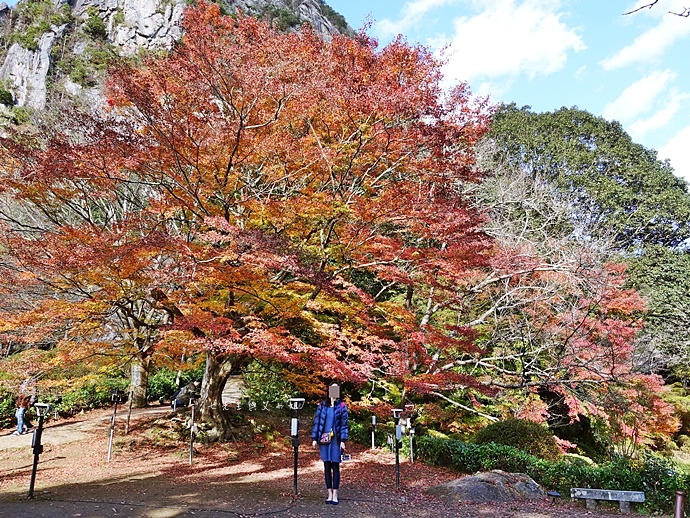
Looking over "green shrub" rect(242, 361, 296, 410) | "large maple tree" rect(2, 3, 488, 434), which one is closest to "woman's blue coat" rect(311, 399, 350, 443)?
"large maple tree" rect(2, 3, 488, 434)

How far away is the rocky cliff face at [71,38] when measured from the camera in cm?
3481

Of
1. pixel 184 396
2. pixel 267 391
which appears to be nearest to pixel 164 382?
pixel 184 396

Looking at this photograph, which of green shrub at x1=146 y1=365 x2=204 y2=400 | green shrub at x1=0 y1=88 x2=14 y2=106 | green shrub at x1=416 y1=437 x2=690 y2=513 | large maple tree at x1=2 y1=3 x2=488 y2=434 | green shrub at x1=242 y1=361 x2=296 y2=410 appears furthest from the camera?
green shrub at x1=0 y1=88 x2=14 y2=106

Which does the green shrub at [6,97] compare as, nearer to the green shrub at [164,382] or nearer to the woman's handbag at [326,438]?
the green shrub at [164,382]

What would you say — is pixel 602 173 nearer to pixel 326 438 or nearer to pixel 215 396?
pixel 215 396

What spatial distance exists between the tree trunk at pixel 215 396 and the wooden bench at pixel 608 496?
673 cm

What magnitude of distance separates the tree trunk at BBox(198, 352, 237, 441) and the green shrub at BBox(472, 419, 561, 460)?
17.9 ft

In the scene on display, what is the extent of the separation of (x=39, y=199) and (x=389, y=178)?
24.0 ft

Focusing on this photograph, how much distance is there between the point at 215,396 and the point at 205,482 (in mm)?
3156

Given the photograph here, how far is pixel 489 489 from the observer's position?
593cm

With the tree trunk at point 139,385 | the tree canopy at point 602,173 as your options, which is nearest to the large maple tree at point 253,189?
the tree trunk at point 139,385

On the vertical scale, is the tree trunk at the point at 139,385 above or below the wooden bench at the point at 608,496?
above

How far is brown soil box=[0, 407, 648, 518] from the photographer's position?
482 cm

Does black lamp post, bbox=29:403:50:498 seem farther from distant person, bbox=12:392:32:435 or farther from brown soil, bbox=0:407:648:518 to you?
distant person, bbox=12:392:32:435
